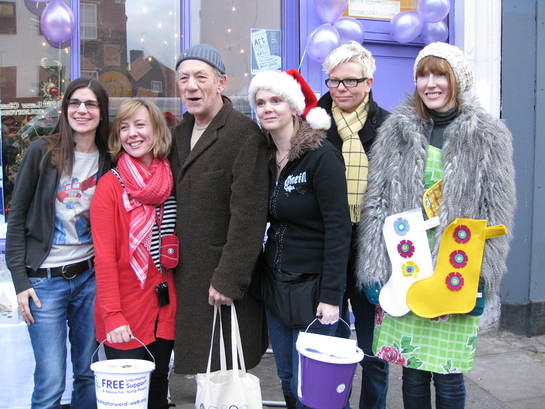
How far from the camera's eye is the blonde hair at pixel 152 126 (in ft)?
9.14

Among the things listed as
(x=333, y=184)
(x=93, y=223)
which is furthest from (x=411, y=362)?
(x=93, y=223)

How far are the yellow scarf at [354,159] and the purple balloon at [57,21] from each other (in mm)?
2431

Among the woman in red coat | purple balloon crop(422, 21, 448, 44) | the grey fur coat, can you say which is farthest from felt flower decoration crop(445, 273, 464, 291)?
purple balloon crop(422, 21, 448, 44)

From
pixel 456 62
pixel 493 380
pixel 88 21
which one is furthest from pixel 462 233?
pixel 88 21

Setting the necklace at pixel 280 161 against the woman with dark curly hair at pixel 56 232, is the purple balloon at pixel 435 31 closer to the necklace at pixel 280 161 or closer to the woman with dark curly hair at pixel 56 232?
the necklace at pixel 280 161

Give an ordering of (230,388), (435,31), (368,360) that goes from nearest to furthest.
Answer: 1. (230,388)
2. (368,360)
3. (435,31)

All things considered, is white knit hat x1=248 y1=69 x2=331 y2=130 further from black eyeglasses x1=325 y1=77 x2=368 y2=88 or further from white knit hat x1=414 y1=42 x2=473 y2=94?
white knit hat x1=414 y1=42 x2=473 y2=94

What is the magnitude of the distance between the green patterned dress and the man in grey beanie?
0.72 metres

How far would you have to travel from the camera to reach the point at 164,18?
4820 mm

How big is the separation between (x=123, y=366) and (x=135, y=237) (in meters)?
0.58

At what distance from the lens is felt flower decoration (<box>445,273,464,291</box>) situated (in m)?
2.49

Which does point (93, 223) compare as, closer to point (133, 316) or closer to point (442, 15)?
point (133, 316)

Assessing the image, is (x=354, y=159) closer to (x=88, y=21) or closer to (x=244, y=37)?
(x=244, y=37)

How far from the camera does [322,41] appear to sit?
4441 millimetres
